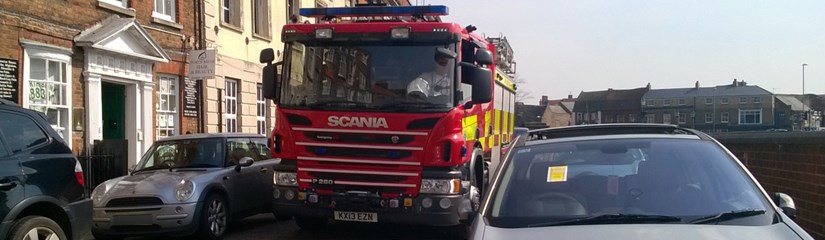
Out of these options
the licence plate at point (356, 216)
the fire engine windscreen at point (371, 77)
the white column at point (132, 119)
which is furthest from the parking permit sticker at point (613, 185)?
the white column at point (132, 119)

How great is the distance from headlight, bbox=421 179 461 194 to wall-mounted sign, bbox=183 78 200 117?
1006 centimetres

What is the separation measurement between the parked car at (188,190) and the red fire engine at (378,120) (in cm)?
109

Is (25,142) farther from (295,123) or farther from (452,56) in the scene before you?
(452,56)

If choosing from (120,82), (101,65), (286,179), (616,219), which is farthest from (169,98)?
(616,219)

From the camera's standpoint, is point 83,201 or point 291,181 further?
point 291,181

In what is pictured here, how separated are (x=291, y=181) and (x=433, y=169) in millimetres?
1715

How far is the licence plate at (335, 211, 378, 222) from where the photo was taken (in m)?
7.15

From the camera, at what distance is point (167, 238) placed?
8492 millimetres

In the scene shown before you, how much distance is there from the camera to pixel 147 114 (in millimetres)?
14047

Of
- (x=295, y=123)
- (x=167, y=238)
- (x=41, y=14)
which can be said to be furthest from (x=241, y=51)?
(x=295, y=123)

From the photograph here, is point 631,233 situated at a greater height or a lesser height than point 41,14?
lesser

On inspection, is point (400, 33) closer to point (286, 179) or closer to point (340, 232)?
point (286, 179)

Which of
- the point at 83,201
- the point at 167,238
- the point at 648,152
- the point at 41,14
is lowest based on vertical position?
the point at 167,238

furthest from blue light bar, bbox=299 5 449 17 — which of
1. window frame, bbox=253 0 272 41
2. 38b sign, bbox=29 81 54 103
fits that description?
window frame, bbox=253 0 272 41
